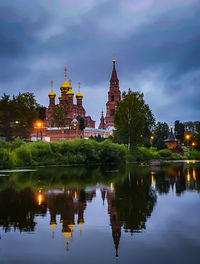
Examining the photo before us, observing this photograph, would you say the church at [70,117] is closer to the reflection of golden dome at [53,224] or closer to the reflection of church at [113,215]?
the reflection of church at [113,215]

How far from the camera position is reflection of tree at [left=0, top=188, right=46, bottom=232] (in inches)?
377

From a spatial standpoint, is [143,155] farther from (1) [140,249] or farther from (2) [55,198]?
(1) [140,249]

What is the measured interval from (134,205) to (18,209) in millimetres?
4015

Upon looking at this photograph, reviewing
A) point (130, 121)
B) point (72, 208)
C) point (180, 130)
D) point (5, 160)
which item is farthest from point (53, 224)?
point (180, 130)

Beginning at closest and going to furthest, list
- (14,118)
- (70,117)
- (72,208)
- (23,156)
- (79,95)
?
1. (72,208)
2. (23,156)
3. (14,118)
4. (70,117)
5. (79,95)

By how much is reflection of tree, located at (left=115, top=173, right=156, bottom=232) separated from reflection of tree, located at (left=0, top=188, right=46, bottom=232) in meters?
2.61

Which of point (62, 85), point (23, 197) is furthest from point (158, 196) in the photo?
point (62, 85)

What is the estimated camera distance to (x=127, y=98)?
57.4 metres

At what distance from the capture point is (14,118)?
194 ft

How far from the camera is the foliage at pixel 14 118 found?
58625mm

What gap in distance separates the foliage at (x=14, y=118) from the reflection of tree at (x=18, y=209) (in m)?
43.6

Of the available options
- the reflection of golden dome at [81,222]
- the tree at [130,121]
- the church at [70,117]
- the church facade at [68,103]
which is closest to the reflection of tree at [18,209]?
the reflection of golden dome at [81,222]

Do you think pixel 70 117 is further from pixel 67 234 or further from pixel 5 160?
pixel 67 234

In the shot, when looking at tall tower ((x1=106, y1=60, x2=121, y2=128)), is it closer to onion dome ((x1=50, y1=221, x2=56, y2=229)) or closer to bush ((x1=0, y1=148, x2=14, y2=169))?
bush ((x1=0, y1=148, x2=14, y2=169))
